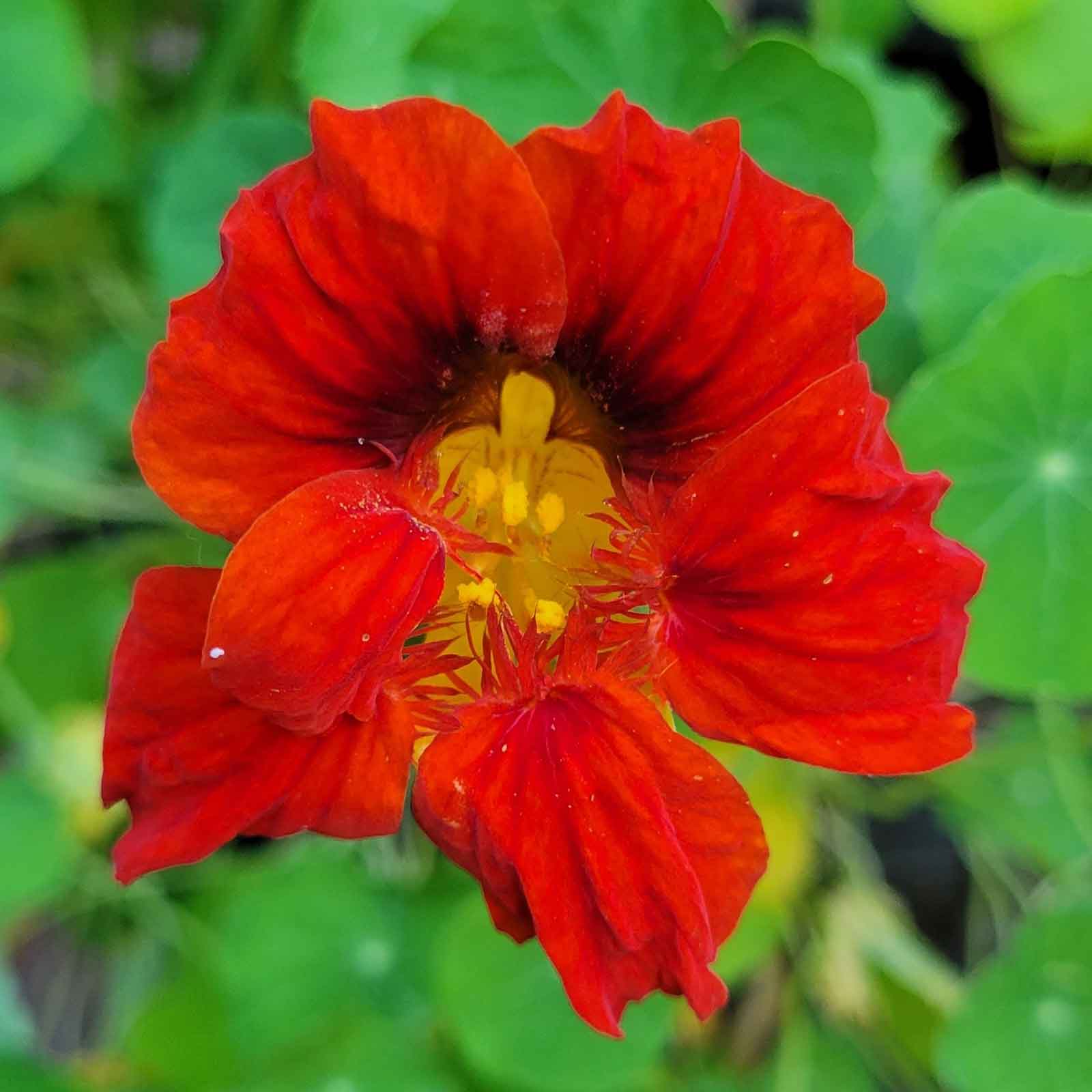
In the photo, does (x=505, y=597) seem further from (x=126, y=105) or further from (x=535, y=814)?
(x=126, y=105)

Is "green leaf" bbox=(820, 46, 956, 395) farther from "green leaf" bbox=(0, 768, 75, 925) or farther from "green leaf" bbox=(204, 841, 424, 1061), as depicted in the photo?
"green leaf" bbox=(0, 768, 75, 925)

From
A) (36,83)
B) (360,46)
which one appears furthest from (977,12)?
(36,83)

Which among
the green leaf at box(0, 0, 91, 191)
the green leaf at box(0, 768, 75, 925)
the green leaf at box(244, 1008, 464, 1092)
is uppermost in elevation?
the green leaf at box(0, 0, 91, 191)

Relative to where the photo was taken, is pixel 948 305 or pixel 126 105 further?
pixel 126 105

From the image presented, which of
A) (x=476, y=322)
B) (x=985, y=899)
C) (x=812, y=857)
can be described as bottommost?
(x=985, y=899)

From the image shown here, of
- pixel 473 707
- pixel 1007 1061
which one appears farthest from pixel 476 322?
pixel 1007 1061

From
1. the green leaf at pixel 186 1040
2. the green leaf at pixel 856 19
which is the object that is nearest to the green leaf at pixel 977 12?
the green leaf at pixel 856 19

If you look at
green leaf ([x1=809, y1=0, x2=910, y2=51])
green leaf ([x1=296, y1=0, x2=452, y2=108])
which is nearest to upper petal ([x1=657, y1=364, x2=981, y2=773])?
green leaf ([x1=296, y1=0, x2=452, y2=108])

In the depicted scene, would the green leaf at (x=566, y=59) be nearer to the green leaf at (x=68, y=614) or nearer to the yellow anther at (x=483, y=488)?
the yellow anther at (x=483, y=488)
